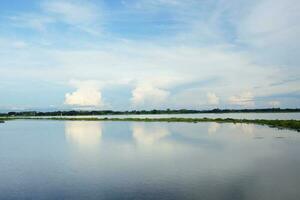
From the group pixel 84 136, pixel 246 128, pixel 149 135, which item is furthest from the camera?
pixel 246 128

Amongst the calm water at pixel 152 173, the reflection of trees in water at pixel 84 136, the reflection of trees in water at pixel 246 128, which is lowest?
the calm water at pixel 152 173

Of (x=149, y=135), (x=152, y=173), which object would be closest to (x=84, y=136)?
(x=149, y=135)

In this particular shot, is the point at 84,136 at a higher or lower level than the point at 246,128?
lower

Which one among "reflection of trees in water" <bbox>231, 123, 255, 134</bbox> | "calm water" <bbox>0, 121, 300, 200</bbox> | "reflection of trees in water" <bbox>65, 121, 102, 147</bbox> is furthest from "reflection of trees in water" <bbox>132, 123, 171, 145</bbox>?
"reflection of trees in water" <bbox>231, 123, 255, 134</bbox>

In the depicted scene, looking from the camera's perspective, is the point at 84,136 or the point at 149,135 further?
the point at 84,136

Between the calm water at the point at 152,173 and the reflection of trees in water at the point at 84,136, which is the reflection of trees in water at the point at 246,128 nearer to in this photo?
the reflection of trees in water at the point at 84,136

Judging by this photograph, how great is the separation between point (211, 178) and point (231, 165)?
14.2 feet

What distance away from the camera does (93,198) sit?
1484 cm

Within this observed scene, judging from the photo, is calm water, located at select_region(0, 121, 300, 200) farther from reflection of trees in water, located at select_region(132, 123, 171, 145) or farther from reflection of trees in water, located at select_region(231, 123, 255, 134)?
reflection of trees in water, located at select_region(231, 123, 255, 134)

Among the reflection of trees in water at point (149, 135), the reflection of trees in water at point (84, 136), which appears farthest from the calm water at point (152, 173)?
the reflection of trees in water at point (149, 135)

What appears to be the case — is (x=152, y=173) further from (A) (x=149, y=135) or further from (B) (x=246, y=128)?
(B) (x=246, y=128)

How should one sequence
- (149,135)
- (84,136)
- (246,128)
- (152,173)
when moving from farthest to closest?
(246,128) → (84,136) → (149,135) → (152,173)

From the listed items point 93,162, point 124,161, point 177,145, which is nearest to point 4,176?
point 93,162

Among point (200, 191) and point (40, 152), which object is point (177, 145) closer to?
point (40, 152)
